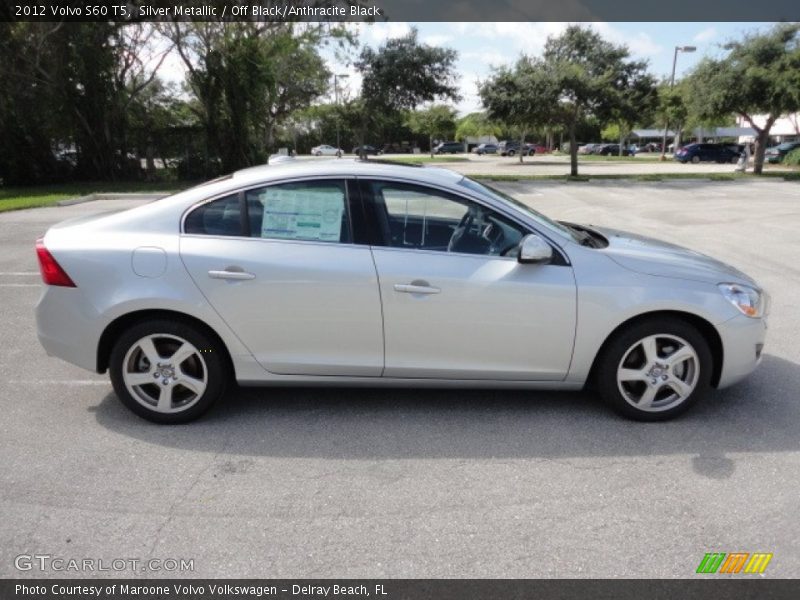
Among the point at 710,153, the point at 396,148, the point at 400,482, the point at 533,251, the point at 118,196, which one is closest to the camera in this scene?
the point at 400,482

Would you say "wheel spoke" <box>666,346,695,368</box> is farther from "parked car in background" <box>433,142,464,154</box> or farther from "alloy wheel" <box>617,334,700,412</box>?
"parked car in background" <box>433,142,464,154</box>

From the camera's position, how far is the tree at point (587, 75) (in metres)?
22.1

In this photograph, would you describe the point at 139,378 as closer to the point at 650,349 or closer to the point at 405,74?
the point at 650,349

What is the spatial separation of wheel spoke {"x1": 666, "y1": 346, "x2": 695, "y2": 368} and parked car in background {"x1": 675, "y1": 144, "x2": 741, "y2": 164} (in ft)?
153

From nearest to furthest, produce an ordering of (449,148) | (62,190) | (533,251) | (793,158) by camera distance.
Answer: (533,251), (62,190), (793,158), (449,148)

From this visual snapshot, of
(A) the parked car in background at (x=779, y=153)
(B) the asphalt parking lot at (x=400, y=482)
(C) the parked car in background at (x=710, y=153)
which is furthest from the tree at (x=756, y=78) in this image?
Answer: (B) the asphalt parking lot at (x=400, y=482)

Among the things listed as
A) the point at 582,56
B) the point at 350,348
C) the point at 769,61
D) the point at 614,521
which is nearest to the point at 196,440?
the point at 350,348

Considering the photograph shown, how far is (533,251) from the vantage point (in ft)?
11.3

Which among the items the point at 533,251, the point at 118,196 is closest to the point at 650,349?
the point at 533,251

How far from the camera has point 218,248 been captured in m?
3.56

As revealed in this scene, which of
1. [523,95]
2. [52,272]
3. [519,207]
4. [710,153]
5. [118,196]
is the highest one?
[523,95]

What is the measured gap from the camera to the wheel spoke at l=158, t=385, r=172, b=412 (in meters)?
3.65

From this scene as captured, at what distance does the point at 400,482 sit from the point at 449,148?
69.3m
